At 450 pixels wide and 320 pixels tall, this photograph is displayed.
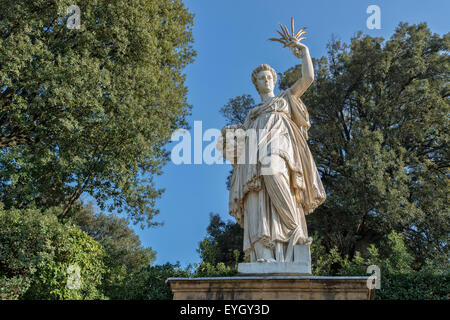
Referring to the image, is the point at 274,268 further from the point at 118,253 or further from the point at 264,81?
the point at 118,253

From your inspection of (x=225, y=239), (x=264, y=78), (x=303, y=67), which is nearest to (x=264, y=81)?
(x=264, y=78)

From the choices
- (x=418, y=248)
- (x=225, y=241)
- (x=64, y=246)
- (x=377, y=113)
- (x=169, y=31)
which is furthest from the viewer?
(x=225, y=241)

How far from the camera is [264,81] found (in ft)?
22.1

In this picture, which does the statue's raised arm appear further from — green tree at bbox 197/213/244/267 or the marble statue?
green tree at bbox 197/213/244/267

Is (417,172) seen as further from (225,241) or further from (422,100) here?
(225,241)

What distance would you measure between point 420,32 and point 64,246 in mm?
15983

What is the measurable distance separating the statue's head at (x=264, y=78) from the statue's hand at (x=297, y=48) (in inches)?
19.4

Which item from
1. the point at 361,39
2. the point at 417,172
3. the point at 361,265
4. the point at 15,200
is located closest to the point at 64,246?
the point at 15,200

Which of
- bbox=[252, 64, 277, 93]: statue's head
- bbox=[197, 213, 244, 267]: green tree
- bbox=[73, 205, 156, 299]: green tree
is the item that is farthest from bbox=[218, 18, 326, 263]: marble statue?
bbox=[197, 213, 244, 267]: green tree

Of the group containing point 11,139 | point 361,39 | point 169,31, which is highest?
point 361,39

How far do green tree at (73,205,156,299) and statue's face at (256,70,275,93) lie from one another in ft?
23.8

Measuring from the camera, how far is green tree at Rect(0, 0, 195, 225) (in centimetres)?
1245

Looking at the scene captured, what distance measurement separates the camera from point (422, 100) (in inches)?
688

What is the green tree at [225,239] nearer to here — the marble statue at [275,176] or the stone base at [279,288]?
the marble statue at [275,176]
